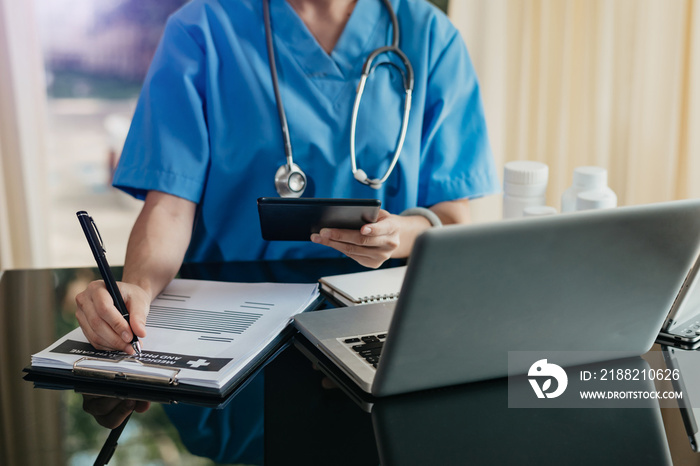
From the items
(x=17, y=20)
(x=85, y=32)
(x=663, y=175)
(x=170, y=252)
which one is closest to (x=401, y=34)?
(x=170, y=252)

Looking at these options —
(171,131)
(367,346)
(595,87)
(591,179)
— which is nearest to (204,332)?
(367,346)

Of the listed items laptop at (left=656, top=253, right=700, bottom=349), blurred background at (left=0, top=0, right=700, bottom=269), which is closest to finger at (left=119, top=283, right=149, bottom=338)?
laptop at (left=656, top=253, right=700, bottom=349)

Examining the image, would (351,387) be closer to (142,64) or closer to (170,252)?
(170,252)

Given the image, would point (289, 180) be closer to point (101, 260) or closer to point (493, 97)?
point (101, 260)

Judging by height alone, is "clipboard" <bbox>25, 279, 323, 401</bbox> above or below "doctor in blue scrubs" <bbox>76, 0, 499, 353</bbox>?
below

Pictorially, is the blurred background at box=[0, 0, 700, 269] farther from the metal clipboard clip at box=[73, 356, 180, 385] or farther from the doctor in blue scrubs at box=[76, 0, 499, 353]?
the metal clipboard clip at box=[73, 356, 180, 385]

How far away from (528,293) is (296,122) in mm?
706

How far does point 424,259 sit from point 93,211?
7.62 feet

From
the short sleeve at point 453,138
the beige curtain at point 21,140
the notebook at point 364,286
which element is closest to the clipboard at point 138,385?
the notebook at point 364,286

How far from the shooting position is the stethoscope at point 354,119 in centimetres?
120

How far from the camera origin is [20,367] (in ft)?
2.51

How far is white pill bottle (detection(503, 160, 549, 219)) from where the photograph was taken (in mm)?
1251

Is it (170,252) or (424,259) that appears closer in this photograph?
(424,259)

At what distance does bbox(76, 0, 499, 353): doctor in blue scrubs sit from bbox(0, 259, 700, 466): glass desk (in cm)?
47
